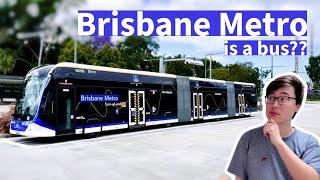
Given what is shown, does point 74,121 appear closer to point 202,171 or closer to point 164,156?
point 164,156

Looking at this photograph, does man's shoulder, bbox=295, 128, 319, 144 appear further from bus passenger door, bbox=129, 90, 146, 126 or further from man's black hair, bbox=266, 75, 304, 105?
bus passenger door, bbox=129, 90, 146, 126

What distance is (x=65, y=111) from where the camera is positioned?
60.1 feet

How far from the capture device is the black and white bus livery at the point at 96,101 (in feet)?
58.4

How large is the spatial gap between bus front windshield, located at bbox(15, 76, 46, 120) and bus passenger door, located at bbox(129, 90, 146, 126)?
216 inches

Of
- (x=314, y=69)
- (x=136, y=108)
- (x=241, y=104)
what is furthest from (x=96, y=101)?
(x=314, y=69)

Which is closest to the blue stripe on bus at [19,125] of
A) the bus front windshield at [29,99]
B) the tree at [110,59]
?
the bus front windshield at [29,99]

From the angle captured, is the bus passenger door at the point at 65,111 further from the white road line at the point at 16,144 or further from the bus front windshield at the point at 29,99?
the white road line at the point at 16,144

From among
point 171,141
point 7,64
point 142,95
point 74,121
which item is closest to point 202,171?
point 171,141

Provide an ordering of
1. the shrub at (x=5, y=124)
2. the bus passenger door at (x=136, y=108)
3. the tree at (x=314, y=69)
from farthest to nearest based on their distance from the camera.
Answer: the tree at (x=314, y=69), the bus passenger door at (x=136, y=108), the shrub at (x=5, y=124)

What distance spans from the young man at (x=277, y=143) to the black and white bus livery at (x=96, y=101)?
11.0 metres

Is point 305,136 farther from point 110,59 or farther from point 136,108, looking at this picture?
point 110,59

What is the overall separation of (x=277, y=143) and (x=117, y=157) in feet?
41.1

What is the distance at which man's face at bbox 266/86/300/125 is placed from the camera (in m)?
2.04

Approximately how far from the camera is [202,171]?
1145cm
